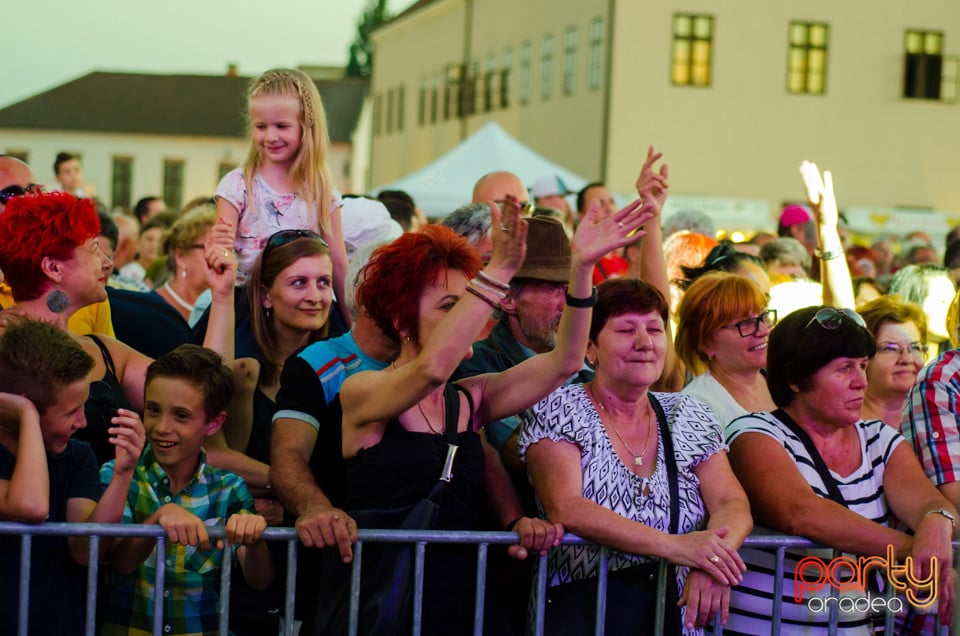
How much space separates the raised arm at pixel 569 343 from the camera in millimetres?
3988

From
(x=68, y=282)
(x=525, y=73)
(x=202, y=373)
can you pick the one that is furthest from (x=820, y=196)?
(x=525, y=73)

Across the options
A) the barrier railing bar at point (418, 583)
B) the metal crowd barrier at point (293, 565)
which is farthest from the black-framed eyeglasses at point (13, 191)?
the barrier railing bar at point (418, 583)

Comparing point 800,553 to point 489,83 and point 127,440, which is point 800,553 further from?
point 489,83

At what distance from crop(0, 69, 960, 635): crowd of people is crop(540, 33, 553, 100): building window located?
31867mm

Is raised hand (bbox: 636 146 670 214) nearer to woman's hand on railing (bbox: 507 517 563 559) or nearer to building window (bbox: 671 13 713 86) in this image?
woman's hand on railing (bbox: 507 517 563 559)

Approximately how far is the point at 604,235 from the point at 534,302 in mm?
932

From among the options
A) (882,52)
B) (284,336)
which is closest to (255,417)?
(284,336)

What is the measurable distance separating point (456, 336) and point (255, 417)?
129 centimetres

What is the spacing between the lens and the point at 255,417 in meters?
4.80

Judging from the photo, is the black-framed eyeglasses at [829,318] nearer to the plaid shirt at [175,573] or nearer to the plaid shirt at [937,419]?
the plaid shirt at [937,419]

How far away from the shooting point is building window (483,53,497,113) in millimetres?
41719

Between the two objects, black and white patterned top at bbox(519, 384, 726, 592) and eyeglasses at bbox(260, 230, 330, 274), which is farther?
eyeglasses at bbox(260, 230, 330, 274)

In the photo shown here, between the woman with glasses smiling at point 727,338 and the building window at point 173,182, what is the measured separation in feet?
244

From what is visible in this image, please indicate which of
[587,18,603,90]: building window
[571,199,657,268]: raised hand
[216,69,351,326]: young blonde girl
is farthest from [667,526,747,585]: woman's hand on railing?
[587,18,603,90]: building window
